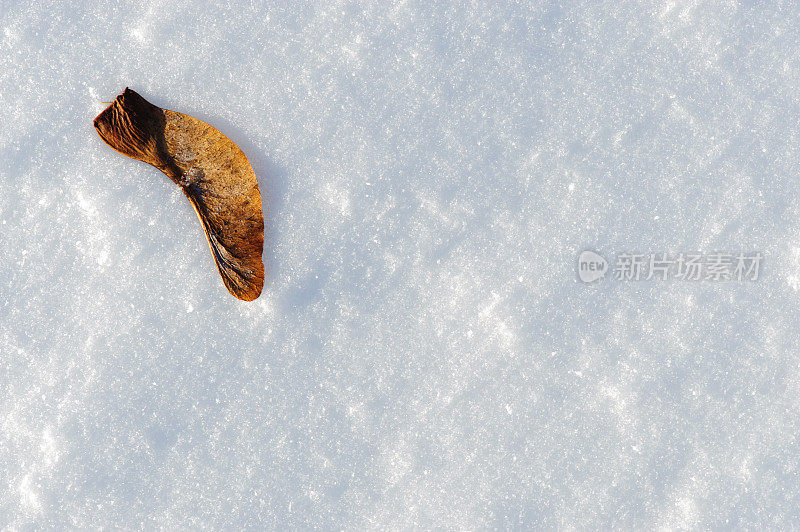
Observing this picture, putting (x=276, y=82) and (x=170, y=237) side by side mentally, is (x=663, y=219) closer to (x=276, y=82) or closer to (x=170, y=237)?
(x=276, y=82)

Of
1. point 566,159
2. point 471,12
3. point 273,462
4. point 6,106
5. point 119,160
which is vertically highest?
point 471,12

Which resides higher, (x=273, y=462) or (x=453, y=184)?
(x=453, y=184)

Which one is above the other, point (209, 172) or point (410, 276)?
point (410, 276)

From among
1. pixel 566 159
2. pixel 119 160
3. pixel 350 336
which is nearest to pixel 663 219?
pixel 566 159
